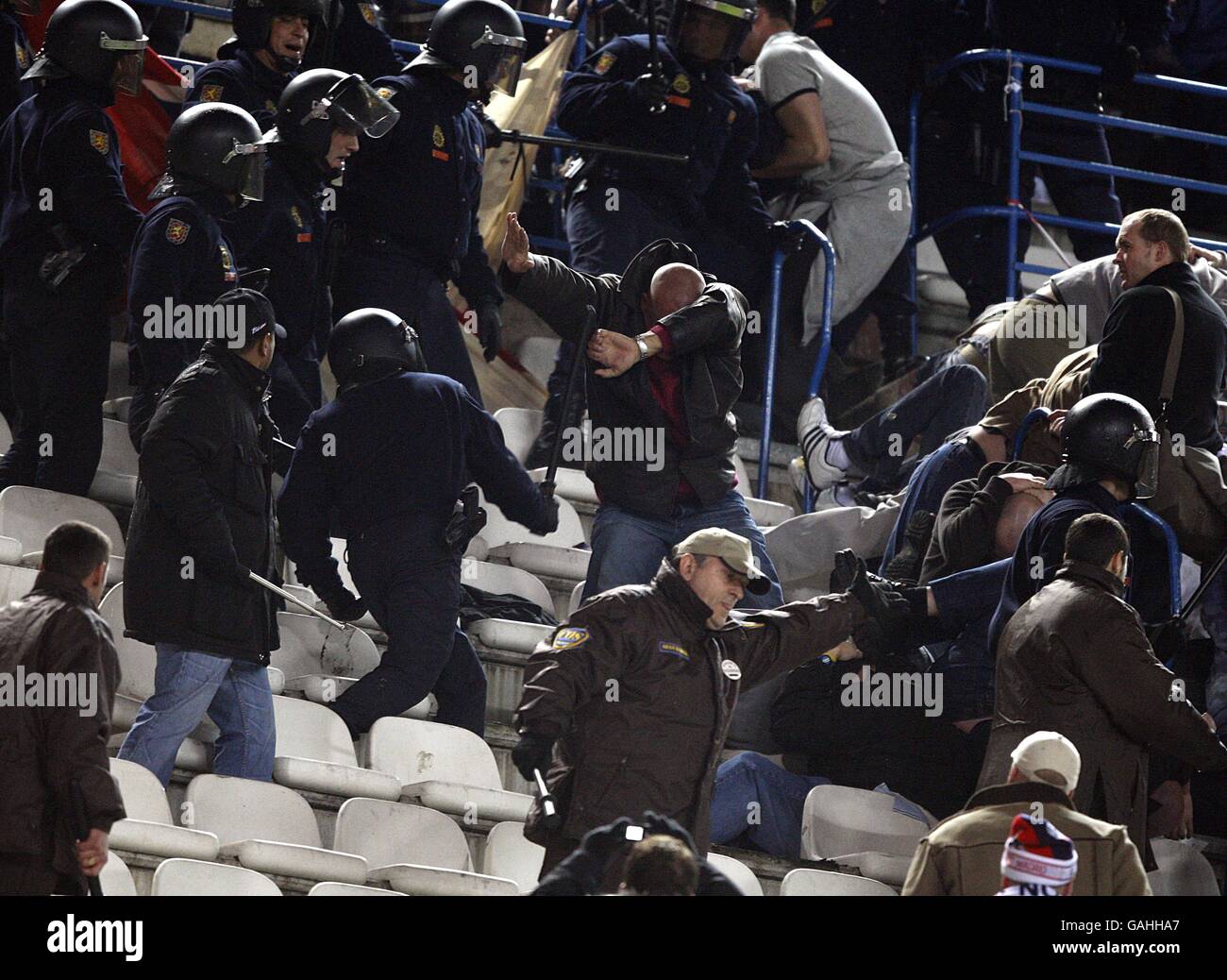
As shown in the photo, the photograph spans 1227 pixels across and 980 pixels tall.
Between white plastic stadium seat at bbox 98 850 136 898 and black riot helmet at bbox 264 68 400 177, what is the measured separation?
2711 mm

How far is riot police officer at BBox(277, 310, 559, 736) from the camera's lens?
7.07m

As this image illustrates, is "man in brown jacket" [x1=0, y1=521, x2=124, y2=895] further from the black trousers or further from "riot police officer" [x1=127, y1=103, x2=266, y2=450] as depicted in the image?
the black trousers

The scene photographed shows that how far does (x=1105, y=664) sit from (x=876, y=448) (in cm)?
251

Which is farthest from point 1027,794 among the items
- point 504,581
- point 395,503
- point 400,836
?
point 504,581

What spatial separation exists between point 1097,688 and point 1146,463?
116 centimetres

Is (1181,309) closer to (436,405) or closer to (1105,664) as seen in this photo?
(1105,664)

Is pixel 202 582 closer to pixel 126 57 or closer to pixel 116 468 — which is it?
pixel 116 468

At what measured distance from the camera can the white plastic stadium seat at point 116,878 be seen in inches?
226

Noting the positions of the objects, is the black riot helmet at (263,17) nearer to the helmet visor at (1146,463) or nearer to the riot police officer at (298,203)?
the riot police officer at (298,203)

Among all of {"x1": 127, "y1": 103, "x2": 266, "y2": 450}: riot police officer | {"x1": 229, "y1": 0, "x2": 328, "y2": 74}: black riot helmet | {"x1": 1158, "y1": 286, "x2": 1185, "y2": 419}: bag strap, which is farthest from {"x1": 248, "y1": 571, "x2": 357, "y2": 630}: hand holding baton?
{"x1": 1158, "y1": 286, "x2": 1185, "y2": 419}: bag strap

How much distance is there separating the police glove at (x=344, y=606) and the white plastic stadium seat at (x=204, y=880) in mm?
1472

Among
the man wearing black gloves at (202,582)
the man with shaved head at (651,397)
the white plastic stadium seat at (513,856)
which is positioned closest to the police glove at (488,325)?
the man with shaved head at (651,397)

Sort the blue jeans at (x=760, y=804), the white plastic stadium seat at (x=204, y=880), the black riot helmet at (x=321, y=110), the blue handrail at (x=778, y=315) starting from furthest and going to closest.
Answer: the blue handrail at (x=778, y=315) < the black riot helmet at (x=321, y=110) < the blue jeans at (x=760, y=804) < the white plastic stadium seat at (x=204, y=880)
